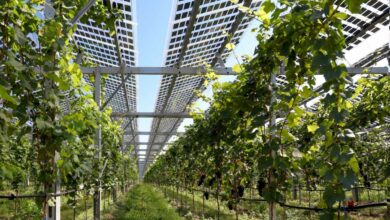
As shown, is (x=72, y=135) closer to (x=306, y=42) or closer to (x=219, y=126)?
(x=306, y=42)

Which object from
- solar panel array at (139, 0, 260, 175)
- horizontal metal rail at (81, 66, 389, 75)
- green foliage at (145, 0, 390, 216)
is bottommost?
green foliage at (145, 0, 390, 216)

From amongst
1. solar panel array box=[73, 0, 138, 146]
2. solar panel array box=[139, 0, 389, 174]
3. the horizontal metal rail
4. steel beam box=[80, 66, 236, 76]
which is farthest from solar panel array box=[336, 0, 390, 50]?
solar panel array box=[73, 0, 138, 146]

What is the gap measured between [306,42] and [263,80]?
4.63ft

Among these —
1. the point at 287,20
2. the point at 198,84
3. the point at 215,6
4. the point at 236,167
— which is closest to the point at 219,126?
the point at 236,167

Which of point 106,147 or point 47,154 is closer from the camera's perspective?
point 47,154

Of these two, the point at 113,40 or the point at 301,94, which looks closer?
the point at 301,94

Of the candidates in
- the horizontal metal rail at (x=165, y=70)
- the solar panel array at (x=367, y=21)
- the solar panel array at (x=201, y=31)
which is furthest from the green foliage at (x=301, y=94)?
the horizontal metal rail at (x=165, y=70)

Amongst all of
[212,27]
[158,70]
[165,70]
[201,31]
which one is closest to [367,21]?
[212,27]

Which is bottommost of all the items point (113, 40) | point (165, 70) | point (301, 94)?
point (301, 94)

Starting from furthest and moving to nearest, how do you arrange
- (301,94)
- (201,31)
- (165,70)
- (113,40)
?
(165,70) < (113,40) < (201,31) < (301,94)

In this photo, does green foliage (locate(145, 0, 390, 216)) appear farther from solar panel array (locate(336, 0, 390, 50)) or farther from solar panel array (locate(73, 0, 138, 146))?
solar panel array (locate(73, 0, 138, 146))

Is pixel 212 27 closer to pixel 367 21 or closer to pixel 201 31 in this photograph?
pixel 201 31

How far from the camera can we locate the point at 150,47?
886 centimetres

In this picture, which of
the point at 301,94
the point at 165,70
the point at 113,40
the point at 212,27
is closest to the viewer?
the point at 301,94
